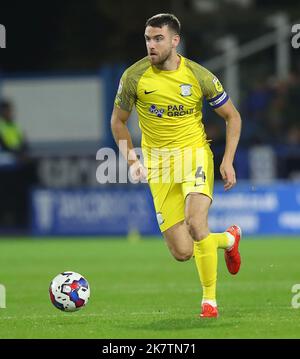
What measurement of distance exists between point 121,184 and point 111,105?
4.97ft

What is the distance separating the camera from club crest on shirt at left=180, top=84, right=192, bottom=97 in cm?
957

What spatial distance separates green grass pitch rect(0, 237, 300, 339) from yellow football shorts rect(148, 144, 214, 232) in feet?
2.72

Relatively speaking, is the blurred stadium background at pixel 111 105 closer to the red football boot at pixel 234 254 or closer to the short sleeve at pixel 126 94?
the red football boot at pixel 234 254

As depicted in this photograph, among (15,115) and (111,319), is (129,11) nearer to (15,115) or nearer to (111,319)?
(15,115)

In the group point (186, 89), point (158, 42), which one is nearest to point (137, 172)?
point (186, 89)

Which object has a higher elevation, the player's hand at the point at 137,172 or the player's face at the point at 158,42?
the player's face at the point at 158,42

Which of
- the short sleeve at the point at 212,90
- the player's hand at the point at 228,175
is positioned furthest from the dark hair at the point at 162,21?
the player's hand at the point at 228,175

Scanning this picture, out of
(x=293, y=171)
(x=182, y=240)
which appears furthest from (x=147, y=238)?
(x=182, y=240)

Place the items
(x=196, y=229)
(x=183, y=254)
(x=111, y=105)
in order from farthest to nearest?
(x=111, y=105), (x=183, y=254), (x=196, y=229)

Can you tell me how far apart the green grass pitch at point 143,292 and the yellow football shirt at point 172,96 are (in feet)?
4.82

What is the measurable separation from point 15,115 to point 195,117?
501 inches

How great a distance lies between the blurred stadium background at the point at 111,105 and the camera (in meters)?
19.8

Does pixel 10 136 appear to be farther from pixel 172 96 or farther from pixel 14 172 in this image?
pixel 172 96

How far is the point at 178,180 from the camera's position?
9.76 meters
